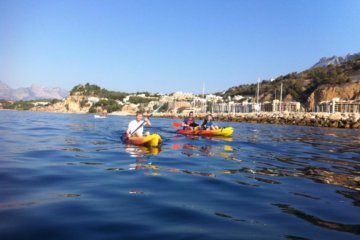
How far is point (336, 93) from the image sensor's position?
72.6 metres

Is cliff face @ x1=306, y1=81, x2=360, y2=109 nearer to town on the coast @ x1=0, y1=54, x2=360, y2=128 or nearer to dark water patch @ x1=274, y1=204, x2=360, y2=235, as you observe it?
town on the coast @ x1=0, y1=54, x2=360, y2=128

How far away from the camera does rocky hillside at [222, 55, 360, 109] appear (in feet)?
238

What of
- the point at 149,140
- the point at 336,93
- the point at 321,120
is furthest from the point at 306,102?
the point at 149,140

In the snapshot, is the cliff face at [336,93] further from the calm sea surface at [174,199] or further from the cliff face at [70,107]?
the cliff face at [70,107]

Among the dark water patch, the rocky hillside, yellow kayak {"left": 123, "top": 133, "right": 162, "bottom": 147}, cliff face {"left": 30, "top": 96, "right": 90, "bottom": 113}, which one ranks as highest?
the rocky hillside

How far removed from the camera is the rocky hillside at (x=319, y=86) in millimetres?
72625

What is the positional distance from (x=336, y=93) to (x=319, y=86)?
7539 mm

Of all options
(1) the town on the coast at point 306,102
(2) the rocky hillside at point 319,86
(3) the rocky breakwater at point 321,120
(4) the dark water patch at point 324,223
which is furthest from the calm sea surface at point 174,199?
(2) the rocky hillside at point 319,86

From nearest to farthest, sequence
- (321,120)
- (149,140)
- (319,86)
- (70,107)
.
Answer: (149,140) < (321,120) < (319,86) < (70,107)

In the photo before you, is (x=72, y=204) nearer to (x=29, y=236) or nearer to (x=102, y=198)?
(x=102, y=198)

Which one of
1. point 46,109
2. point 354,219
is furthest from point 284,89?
point 46,109

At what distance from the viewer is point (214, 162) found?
10758 mm

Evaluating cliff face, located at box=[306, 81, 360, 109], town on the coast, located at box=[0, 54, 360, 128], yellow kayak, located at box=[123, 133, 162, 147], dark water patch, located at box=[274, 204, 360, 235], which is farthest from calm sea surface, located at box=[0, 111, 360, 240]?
cliff face, located at box=[306, 81, 360, 109]

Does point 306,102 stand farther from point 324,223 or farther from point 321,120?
point 324,223
